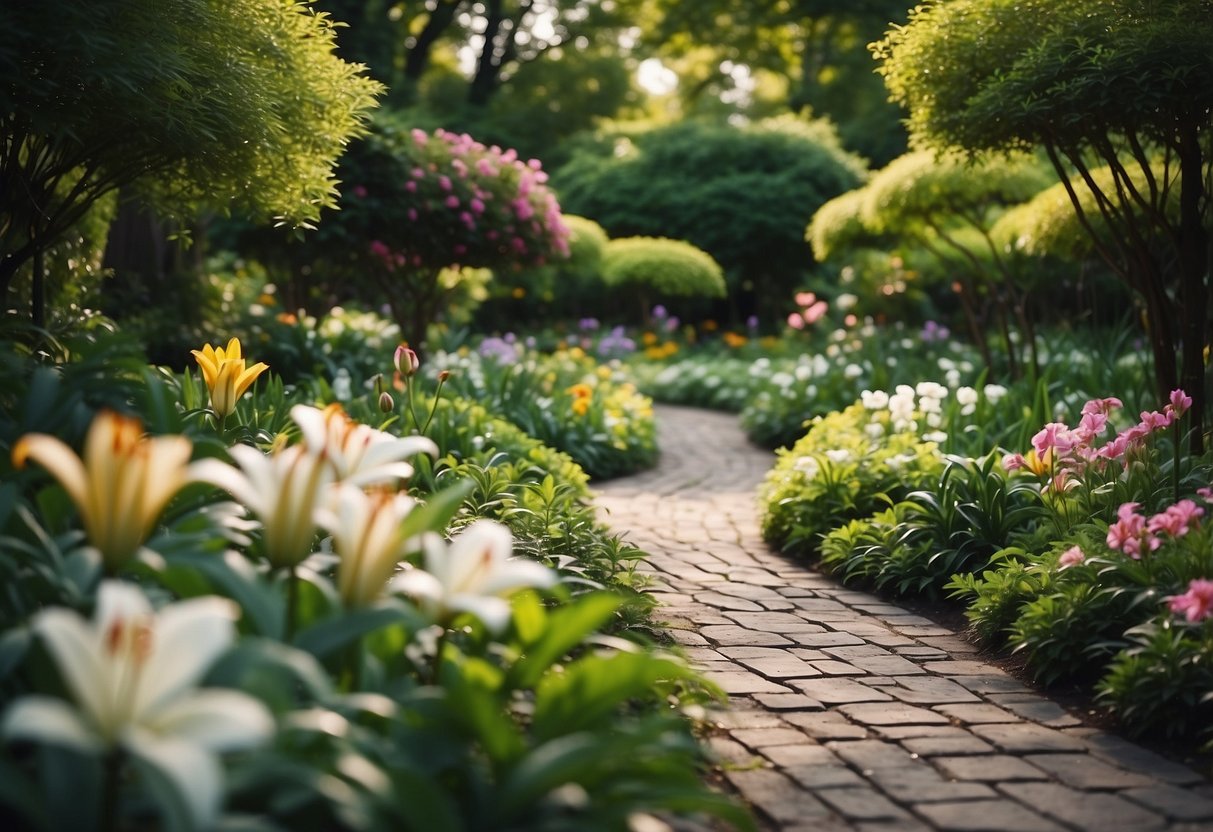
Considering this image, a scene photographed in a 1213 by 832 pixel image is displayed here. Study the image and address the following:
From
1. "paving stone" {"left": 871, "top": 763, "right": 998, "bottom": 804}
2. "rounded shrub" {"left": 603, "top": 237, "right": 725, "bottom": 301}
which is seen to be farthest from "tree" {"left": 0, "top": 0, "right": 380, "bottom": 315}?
"rounded shrub" {"left": 603, "top": 237, "right": 725, "bottom": 301}

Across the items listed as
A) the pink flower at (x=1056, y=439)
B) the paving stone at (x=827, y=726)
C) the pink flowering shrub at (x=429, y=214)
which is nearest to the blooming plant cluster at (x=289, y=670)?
the paving stone at (x=827, y=726)

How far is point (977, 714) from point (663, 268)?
13582mm

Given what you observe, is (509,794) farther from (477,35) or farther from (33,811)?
(477,35)

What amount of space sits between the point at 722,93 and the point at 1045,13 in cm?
2801

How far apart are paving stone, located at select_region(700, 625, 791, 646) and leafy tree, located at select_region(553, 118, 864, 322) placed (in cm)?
1553

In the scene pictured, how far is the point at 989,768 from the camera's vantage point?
116 inches

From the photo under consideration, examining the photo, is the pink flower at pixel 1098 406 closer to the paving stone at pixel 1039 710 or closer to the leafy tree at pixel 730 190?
Result: the paving stone at pixel 1039 710

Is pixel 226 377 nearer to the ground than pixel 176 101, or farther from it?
nearer to the ground

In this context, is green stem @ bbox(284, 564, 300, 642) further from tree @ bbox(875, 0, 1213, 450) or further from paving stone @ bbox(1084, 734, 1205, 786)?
tree @ bbox(875, 0, 1213, 450)

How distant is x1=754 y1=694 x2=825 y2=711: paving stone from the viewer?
344 centimetres

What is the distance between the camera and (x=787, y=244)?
1972 cm

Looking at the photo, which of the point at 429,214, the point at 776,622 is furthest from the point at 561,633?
the point at 429,214

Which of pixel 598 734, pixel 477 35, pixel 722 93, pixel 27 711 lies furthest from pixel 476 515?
pixel 722 93

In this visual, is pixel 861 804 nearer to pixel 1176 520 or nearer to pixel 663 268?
pixel 1176 520
